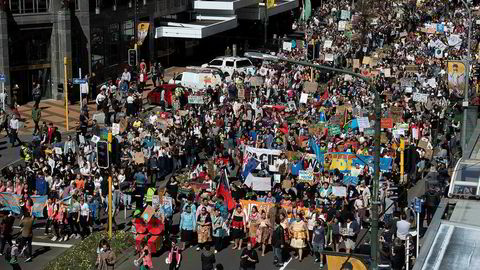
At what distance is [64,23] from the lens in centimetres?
4875

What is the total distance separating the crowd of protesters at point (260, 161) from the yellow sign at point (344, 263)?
256cm

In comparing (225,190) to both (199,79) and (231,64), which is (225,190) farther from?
(231,64)

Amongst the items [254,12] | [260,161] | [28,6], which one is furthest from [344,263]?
[254,12]

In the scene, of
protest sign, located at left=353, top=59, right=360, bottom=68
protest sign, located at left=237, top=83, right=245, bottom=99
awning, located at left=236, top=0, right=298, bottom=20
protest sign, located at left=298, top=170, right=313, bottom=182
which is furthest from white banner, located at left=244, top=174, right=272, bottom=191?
awning, located at left=236, top=0, right=298, bottom=20

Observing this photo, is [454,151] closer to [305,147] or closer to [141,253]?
[305,147]

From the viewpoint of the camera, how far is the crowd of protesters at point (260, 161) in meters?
26.4

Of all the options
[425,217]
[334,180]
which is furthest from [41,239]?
[425,217]

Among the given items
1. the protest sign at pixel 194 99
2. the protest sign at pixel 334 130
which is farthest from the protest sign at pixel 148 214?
the protest sign at pixel 194 99

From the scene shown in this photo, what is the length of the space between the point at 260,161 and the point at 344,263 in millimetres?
11436

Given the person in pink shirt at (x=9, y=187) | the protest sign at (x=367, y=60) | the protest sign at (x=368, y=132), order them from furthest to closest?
the protest sign at (x=367, y=60) → the protest sign at (x=368, y=132) → the person in pink shirt at (x=9, y=187)

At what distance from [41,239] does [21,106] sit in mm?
19975

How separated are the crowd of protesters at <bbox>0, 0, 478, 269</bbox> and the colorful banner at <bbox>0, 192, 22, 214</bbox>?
1.06 feet

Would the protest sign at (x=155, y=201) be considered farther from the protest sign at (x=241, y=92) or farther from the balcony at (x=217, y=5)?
the balcony at (x=217, y=5)

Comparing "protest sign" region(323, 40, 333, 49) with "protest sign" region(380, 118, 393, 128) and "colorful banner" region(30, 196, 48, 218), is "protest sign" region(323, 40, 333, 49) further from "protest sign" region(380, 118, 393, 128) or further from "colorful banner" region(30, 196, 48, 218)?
"colorful banner" region(30, 196, 48, 218)
